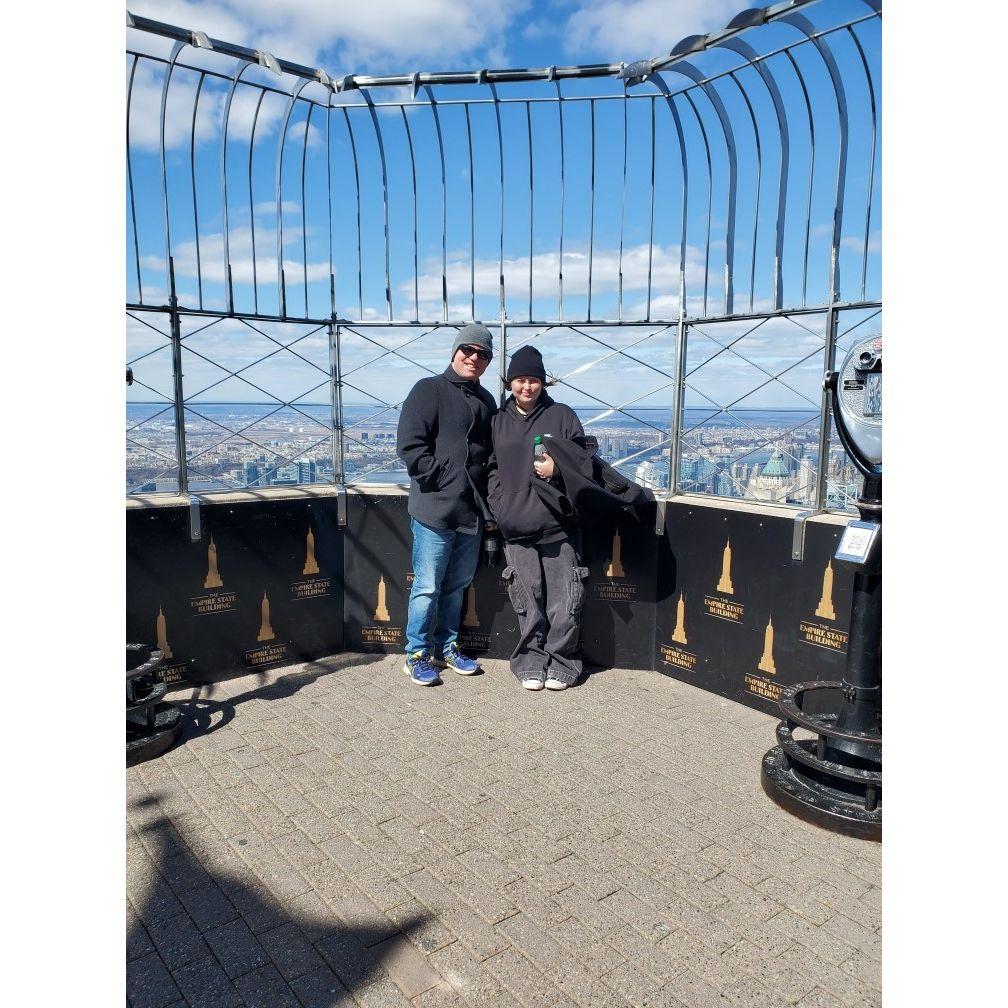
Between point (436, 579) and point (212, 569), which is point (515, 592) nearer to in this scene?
point (436, 579)

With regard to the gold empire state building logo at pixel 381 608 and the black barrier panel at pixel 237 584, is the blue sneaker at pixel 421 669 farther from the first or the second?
the black barrier panel at pixel 237 584

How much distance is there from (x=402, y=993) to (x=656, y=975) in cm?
90

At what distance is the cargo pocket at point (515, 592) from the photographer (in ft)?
17.9

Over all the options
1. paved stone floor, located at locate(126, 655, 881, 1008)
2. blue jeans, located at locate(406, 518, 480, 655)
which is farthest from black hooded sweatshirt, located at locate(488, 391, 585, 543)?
paved stone floor, located at locate(126, 655, 881, 1008)

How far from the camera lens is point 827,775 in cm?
390

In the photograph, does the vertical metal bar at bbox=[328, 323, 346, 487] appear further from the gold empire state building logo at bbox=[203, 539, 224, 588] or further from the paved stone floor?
the paved stone floor

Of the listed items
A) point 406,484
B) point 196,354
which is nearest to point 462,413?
point 406,484

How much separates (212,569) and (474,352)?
2439mm

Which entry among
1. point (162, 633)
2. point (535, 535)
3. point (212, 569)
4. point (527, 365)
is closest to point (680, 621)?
point (535, 535)

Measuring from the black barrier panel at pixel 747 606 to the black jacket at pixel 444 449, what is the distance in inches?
58.4

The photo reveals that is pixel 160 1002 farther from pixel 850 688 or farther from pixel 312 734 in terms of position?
pixel 850 688

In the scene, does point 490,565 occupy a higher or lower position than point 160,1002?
higher

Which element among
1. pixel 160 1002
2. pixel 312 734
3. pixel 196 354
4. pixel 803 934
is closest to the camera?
pixel 160 1002

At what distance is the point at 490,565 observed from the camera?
5.74 meters
